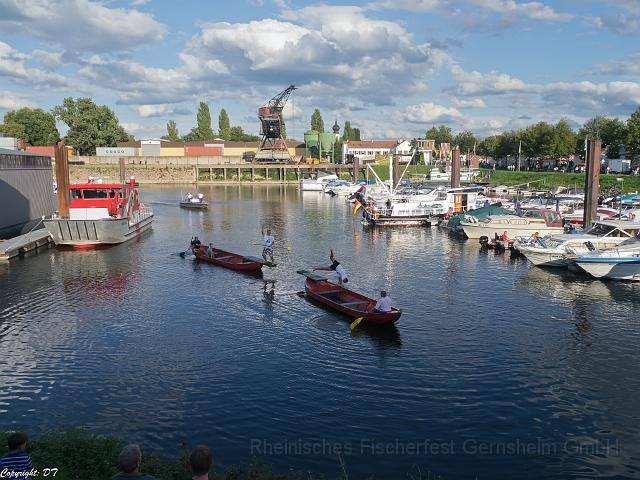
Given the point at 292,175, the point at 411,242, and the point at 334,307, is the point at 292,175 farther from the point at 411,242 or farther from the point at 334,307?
the point at 334,307

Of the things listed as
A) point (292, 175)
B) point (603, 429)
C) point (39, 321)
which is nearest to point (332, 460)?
point (603, 429)

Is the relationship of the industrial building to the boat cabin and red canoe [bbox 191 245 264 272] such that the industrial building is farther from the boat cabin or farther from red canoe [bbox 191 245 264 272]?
red canoe [bbox 191 245 264 272]

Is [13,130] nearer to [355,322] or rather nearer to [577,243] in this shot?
[577,243]

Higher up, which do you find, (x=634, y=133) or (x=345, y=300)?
(x=634, y=133)

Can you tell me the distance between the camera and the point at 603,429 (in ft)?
50.4

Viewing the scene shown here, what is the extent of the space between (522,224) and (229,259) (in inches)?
950

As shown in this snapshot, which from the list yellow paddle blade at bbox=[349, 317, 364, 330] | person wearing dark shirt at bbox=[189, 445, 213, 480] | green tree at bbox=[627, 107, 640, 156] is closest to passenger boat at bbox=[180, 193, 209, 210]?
yellow paddle blade at bbox=[349, 317, 364, 330]

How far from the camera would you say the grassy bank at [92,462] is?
11.0 meters

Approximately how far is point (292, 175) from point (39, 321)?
4714 inches

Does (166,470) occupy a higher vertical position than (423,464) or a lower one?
higher

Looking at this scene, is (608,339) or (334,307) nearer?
(608,339)

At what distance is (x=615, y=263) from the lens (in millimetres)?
31750

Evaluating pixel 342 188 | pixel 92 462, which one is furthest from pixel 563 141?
pixel 92 462

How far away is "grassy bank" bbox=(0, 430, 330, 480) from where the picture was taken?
36.2ft
